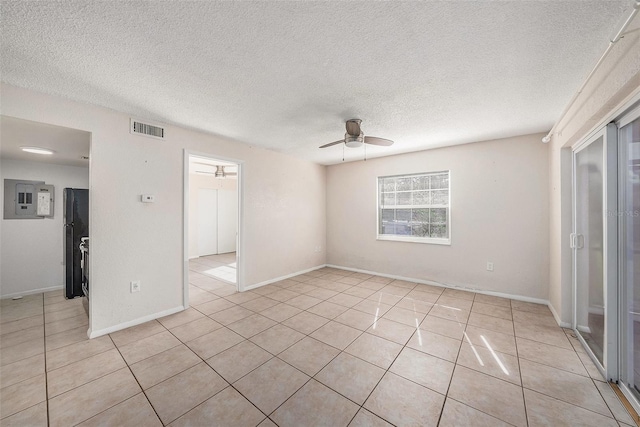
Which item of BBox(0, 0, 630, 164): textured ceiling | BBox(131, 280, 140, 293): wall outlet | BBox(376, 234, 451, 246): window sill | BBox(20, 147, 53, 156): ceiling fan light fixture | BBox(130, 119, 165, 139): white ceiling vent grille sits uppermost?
BBox(0, 0, 630, 164): textured ceiling

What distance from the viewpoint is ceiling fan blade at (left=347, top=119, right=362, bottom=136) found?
2.69 m

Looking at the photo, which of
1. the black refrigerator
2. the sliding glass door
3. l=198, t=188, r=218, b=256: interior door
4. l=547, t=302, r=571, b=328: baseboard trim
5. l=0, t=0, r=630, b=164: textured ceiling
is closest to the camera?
l=0, t=0, r=630, b=164: textured ceiling

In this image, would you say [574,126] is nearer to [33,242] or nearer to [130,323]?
[130,323]

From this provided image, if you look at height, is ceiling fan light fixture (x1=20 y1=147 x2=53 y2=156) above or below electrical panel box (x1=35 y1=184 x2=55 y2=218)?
above

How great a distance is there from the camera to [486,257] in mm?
3602

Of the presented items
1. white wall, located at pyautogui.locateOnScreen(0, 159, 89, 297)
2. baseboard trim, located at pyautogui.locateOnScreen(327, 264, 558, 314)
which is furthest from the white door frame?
white wall, located at pyautogui.locateOnScreen(0, 159, 89, 297)

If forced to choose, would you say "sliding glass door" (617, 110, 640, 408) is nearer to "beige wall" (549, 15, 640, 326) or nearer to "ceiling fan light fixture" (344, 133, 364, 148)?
"beige wall" (549, 15, 640, 326)

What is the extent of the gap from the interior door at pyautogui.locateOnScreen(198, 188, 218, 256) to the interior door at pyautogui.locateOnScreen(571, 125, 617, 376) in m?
7.62

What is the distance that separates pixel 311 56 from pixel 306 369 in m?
2.47

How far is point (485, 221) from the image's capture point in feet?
A: 11.8

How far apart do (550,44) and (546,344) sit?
103 inches

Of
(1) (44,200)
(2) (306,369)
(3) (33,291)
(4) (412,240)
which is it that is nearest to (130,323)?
(2) (306,369)

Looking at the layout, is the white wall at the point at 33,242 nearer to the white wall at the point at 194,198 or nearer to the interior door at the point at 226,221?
the white wall at the point at 194,198

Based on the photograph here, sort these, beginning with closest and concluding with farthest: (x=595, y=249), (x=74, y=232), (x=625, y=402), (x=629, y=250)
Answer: (x=625, y=402), (x=629, y=250), (x=595, y=249), (x=74, y=232)
